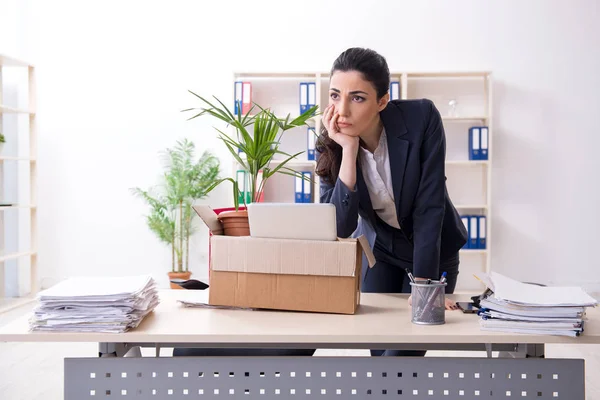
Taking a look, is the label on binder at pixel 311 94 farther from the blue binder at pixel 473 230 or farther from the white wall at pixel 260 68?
the blue binder at pixel 473 230

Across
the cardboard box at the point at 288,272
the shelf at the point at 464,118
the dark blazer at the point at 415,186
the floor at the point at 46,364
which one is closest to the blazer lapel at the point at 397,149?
the dark blazer at the point at 415,186

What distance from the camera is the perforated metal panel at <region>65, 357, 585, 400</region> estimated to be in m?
1.45

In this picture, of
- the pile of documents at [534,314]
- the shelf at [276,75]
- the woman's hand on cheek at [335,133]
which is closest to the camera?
the pile of documents at [534,314]

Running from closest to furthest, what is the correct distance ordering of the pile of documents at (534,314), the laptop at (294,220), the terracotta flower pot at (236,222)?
the pile of documents at (534,314) < the laptop at (294,220) < the terracotta flower pot at (236,222)

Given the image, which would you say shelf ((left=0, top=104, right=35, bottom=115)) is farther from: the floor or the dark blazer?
the dark blazer

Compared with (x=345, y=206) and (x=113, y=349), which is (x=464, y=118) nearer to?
(x=345, y=206)

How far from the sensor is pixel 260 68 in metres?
5.45

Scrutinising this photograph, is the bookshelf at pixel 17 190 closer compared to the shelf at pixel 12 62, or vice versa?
the shelf at pixel 12 62

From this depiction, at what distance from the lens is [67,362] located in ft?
4.75

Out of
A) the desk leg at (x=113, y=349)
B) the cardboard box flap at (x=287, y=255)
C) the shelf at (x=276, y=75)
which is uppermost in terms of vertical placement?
the shelf at (x=276, y=75)

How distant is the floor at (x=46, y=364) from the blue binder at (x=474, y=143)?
1.94 metres

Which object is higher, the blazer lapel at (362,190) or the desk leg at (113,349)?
the blazer lapel at (362,190)

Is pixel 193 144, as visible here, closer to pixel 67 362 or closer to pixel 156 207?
pixel 156 207

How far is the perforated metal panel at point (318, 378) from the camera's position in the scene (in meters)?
1.45
